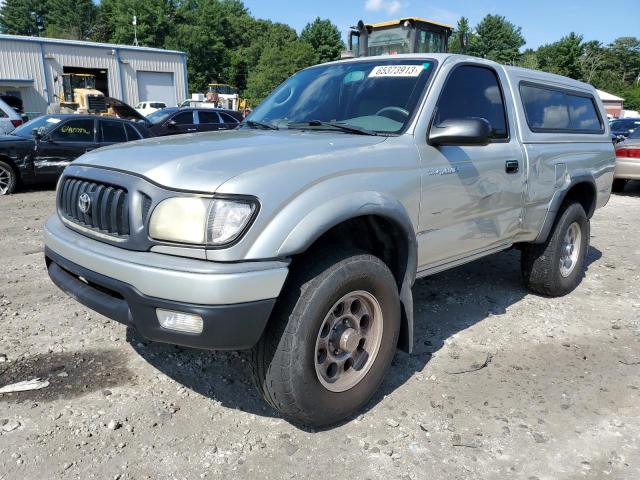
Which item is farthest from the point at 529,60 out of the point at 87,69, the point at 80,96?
the point at 80,96

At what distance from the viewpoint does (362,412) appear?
2.89m

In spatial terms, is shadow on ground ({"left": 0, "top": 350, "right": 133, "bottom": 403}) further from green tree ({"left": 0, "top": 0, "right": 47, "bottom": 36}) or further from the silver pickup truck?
green tree ({"left": 0, "top": 0, "right": 47, "bottom": 36})

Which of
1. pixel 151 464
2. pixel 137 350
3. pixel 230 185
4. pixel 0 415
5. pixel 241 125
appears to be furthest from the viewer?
pixel 241 125

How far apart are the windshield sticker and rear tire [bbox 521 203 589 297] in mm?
2132

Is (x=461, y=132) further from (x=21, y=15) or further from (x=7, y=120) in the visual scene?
(x=21, y=15)

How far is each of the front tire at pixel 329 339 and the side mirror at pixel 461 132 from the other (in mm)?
884

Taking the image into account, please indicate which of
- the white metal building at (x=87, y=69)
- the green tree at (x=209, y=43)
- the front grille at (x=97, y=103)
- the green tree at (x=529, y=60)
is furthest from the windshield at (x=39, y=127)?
the green tree at (x=209, y=43)

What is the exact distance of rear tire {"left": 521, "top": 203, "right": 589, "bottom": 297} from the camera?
4.55 meters

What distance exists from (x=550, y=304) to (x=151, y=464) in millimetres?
3700

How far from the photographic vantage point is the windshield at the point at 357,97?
10.5 ft

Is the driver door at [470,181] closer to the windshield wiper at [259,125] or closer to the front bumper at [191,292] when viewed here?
the windshield wiper at [259,125]

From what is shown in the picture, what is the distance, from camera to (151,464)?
2.38 m

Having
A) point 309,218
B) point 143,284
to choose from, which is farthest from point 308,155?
point 143,284

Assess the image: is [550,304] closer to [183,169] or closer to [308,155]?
[308,155]
